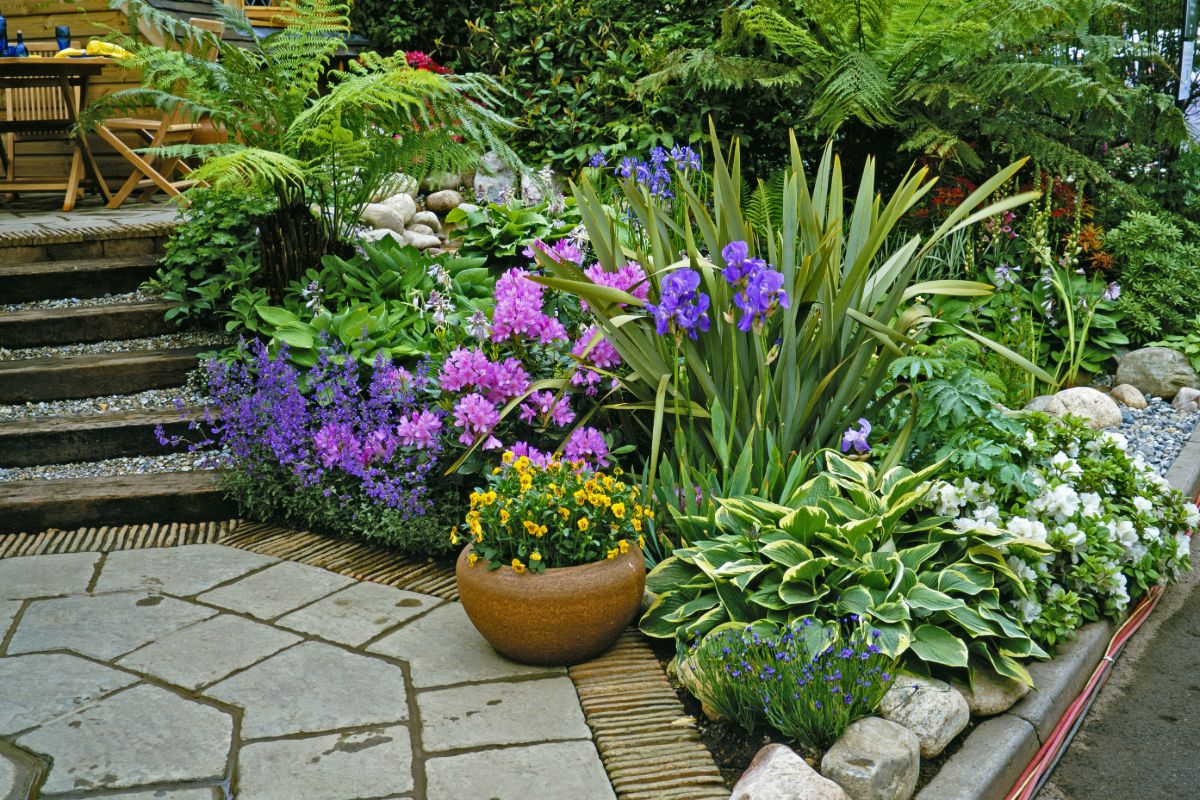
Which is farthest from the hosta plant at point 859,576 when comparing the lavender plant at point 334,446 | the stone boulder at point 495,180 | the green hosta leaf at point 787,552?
the stone boulder at point 495,180

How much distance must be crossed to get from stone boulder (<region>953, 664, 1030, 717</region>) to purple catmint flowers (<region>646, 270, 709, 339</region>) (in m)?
1.29

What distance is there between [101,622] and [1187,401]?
509 cm

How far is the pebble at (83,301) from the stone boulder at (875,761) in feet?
13.3

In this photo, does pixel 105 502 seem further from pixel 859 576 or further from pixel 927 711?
pixel 927 711

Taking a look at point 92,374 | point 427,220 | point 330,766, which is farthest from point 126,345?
point 330,766

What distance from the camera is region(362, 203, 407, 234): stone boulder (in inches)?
241

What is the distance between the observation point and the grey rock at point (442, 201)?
6996 millimetres

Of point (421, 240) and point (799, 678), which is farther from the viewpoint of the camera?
point (421, 240)

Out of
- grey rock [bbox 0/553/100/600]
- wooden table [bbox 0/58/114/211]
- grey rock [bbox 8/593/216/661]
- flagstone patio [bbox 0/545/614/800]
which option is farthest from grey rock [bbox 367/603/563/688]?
wooden table [bbox 0/58/114/211]

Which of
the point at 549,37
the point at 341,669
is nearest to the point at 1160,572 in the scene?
the point at 341,669

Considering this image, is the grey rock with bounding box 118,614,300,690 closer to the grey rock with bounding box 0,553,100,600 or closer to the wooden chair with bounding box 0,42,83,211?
the grey rock with bounding box 0,553,100,600

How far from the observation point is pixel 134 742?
8.19 ft

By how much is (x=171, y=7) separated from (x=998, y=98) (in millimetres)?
6577

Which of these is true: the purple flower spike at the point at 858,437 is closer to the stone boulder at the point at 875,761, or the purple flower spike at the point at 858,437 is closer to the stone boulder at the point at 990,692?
the stone boulder at the point at 990,692
